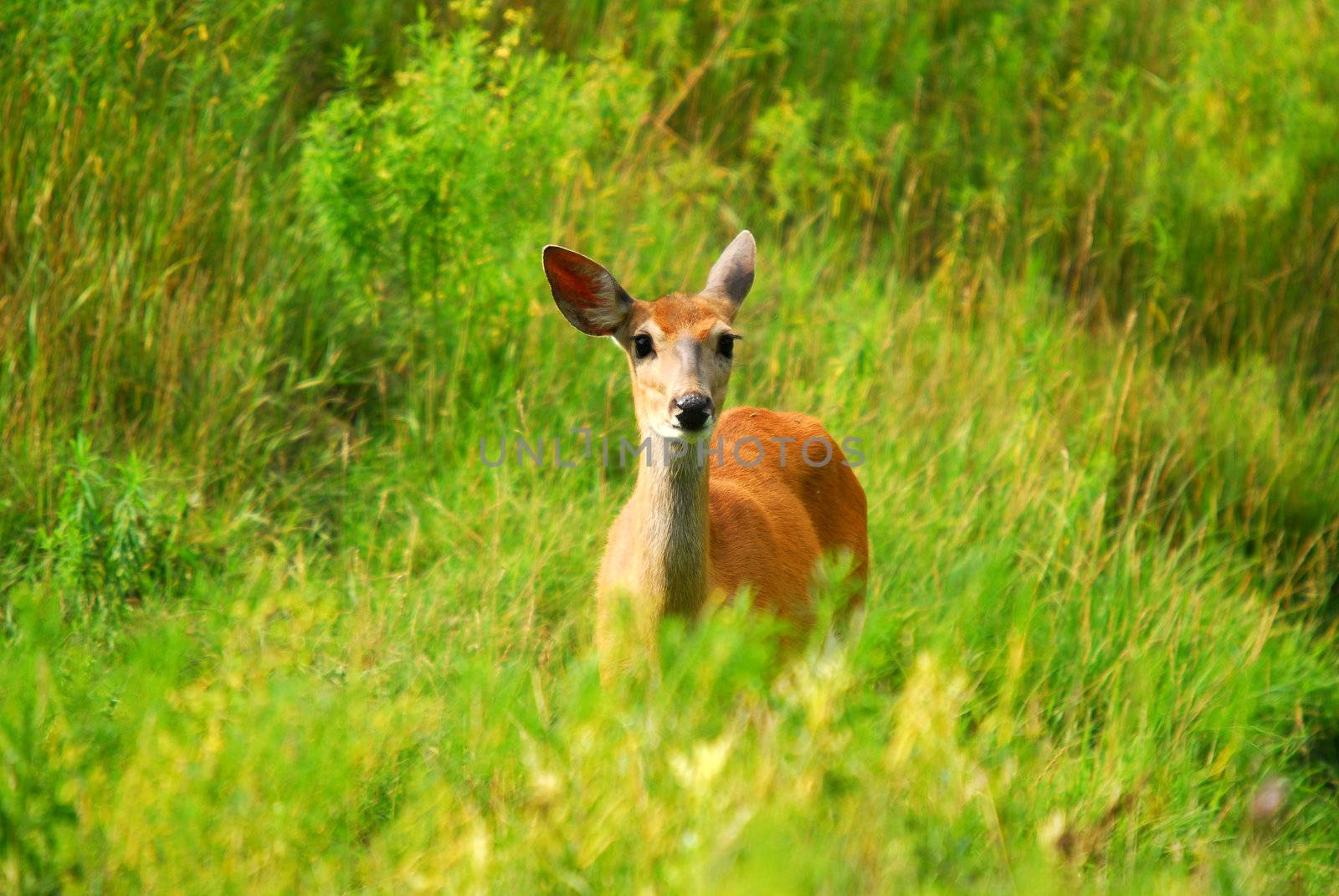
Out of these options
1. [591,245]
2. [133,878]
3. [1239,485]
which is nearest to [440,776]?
[133,878]

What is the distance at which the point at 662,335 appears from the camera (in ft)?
13.4

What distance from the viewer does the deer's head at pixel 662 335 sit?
3.86 meters

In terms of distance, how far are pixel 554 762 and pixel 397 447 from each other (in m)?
2.72

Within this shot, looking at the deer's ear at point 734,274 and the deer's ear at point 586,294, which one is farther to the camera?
the deer's ear at point 734,274

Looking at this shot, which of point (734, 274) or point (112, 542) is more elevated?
point (734, 274)

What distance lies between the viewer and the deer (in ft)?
12.9

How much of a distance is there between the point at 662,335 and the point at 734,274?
599 millimetres

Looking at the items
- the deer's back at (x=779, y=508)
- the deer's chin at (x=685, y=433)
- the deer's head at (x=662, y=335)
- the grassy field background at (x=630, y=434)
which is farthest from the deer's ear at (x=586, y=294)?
the grassy field background at (x=630, y=434)

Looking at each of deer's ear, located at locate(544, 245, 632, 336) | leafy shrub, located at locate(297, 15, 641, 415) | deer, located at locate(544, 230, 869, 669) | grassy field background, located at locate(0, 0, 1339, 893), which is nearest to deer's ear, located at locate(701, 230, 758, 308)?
deer, located at locate(544, 230, 869, 669)

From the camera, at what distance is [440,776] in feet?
10.6

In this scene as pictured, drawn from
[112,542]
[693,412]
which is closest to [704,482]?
[693,412]

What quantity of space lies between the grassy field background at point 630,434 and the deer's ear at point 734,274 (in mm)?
1007

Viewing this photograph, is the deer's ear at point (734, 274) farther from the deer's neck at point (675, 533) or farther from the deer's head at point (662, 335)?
the deer's neck at point (675, 533)

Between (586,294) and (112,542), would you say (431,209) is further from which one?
(112,542)
